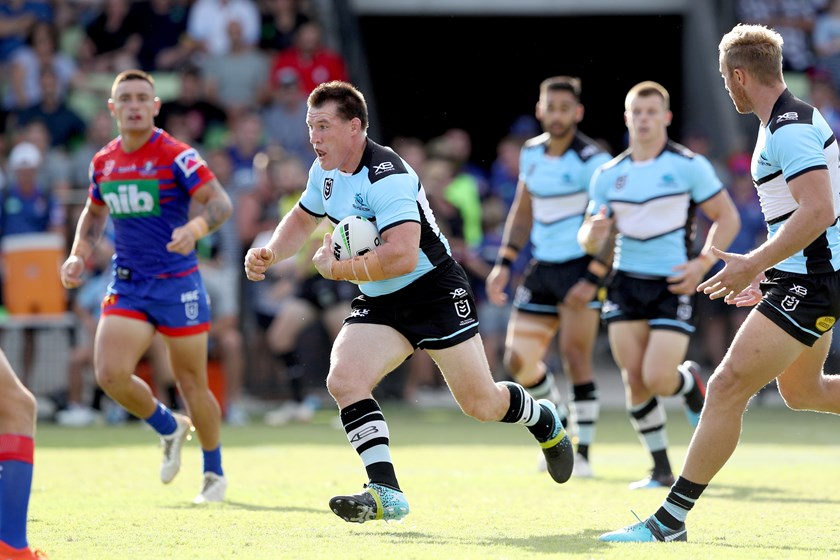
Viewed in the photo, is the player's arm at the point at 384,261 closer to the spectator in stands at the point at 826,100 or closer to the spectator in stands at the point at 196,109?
the spectator in stands at the point at 196,109

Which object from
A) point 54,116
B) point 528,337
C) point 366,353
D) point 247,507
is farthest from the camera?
point 54,116

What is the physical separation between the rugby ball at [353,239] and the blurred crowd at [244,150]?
7.88 m

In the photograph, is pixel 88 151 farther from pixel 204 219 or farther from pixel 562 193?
pixel 204 219

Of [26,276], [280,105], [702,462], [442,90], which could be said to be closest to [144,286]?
[702,462]

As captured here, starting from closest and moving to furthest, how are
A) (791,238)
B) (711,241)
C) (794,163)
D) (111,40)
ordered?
(791,238) → (794,163) → (711,241) → (111,40)

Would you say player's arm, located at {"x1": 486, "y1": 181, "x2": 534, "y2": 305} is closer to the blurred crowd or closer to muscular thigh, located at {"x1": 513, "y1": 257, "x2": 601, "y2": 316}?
muscular thigh, located at {"x1": 513, "y1": 257, "x2": 601, "y2": 316}

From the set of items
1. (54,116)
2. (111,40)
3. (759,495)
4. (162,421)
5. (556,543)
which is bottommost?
(759,495)

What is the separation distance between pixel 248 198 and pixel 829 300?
1036cm

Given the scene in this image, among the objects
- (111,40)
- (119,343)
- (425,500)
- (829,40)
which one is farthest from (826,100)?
(119,343)

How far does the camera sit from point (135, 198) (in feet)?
28.6

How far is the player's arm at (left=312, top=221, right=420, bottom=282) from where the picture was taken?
22.2 ft

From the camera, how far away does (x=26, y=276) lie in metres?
15.4

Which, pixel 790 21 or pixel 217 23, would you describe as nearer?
pixel 217 23

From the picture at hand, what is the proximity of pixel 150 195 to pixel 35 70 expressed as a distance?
10.3 meters
